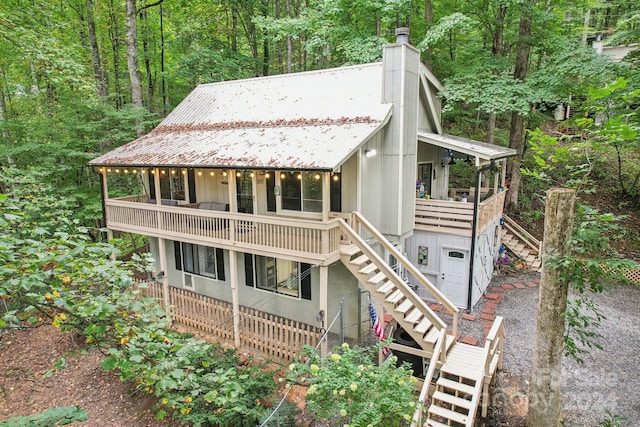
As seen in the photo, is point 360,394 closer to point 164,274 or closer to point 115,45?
point 164,274

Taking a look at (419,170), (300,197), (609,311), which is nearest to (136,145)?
(300,197)

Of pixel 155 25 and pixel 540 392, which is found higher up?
pixel 155 25

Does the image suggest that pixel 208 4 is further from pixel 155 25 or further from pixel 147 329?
pixel 147 329

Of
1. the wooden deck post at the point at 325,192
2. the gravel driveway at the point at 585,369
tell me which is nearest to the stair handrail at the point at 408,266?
the wooden deck post at the point at 325,192

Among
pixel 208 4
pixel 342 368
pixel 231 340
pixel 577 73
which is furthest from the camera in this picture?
pixel 208 4

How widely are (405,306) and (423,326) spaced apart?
62cm

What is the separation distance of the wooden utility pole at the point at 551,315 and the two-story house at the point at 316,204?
1.90 meters

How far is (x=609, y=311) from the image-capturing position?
1254 cm

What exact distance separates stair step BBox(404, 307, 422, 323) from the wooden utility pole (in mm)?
2593

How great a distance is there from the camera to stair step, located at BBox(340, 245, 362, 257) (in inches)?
379

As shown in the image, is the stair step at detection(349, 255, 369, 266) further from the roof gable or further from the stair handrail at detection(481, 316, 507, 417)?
the stair handrail at detection(481, 316, 507, 417)

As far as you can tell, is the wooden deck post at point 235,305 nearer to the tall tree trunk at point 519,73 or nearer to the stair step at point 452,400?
the stair step at point 452,400

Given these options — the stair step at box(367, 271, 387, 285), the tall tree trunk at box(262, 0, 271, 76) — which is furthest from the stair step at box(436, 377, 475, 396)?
the tall tree trunk at box(262, 0, 271, 76)

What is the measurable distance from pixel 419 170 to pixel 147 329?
38.9 feet
